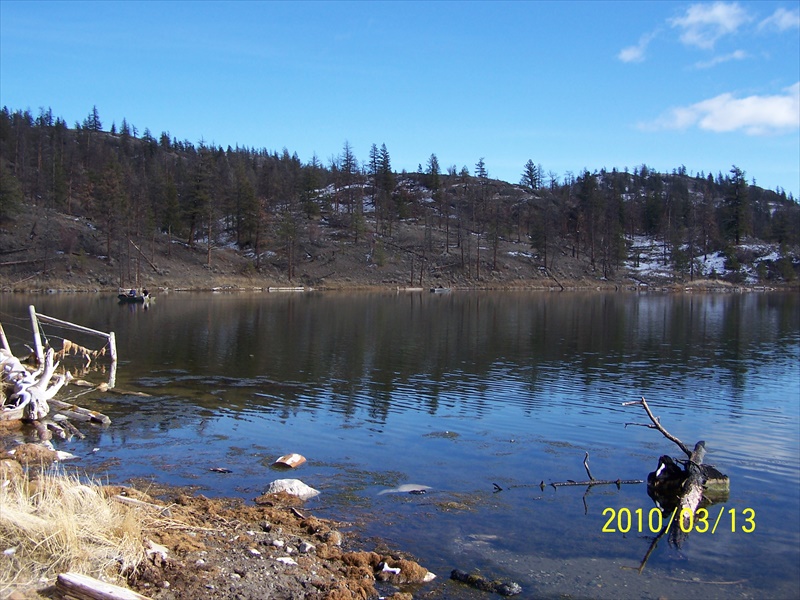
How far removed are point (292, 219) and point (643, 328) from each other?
226 ft

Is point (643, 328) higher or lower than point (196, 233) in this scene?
lower

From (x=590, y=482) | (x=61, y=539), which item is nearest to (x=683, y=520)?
(x=590, y=482)

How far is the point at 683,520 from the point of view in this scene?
12.0 meters

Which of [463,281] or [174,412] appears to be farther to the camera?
[463,281]

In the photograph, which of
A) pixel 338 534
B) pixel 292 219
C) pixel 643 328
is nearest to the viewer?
pixel 338 534

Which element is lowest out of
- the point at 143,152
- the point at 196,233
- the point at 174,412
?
the point at 174,412

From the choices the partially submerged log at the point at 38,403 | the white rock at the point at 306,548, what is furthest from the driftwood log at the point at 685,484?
the partially submerged log at the point at 38,403

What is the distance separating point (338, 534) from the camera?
410 inches

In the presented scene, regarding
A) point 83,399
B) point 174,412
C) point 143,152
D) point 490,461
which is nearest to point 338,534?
point 490,461

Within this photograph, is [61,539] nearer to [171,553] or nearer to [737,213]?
[171,553]

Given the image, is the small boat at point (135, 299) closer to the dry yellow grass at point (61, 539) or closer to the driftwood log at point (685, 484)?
the driftwood log at point (685, 484)

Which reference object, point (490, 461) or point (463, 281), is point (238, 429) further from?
point (463, 281)

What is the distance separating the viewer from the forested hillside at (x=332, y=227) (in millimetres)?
94125

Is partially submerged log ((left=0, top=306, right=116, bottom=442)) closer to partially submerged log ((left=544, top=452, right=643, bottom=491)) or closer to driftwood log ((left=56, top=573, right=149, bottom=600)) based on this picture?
driftwood log ((left=56, top=573, right=149, bottom=600))
